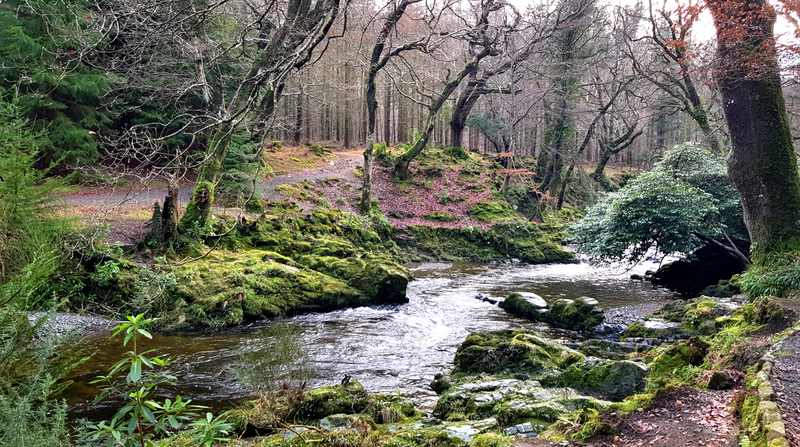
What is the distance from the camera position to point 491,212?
22641 mm

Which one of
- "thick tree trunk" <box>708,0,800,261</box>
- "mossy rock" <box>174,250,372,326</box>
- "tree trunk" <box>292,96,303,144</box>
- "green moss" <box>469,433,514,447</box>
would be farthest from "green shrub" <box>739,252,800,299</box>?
"tree trunk" <box>292,96,303,144</box>

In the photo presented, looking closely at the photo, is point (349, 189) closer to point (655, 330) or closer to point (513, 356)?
point (655, 330)

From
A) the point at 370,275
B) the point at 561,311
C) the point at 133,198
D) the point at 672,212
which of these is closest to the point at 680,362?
the point at 561,311

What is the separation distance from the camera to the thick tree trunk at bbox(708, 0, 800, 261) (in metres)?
7.96

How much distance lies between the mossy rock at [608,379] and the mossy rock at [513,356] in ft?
1.98

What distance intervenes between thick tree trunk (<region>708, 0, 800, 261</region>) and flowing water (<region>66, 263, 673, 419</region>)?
397cm

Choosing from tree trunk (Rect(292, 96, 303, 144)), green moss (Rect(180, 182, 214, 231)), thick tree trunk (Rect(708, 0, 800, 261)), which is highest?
tree trunk (Rect(292, 96, 303, 144))

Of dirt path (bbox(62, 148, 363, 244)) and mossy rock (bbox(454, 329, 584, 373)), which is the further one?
dirt path (bbox(62, 148, 363, 244))

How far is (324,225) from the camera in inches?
618

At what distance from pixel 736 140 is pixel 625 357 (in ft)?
15.9

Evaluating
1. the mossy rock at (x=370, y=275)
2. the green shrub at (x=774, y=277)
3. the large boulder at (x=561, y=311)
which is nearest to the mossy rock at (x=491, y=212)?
the mossy rock at (x=370, y=275)

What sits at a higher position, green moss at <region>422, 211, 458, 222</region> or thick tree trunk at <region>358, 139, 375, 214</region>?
thick tree trunk at <region>358, 139, 375, 214</region>

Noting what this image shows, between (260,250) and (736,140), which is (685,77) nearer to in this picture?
(736,140)

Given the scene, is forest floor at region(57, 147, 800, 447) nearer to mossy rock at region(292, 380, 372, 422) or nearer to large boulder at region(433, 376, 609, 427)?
large boulder at region(433, 376, 609, 427)
